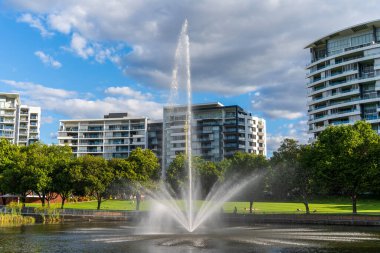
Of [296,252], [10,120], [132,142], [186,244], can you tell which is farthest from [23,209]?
[10,120]

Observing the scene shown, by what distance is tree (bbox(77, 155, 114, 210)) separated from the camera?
74.6 metres

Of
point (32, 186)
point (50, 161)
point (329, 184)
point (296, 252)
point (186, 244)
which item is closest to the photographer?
point (296, 252)

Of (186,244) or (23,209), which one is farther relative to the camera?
(23,209)

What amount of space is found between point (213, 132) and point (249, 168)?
93.2m

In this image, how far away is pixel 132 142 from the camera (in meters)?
196

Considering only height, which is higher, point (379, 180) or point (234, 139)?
point (234, 139)

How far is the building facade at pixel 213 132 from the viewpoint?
573 feet

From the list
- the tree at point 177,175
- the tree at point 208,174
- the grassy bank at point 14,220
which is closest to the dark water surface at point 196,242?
the grassy bank at point 14,220

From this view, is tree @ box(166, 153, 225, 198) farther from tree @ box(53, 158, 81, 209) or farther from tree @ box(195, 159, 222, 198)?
tree @ box(53, 158, 81, 209)

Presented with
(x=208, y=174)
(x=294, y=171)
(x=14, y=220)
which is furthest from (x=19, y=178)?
(x=208, y=174)

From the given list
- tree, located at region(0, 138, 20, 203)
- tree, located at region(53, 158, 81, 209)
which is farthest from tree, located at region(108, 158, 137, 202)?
tree, located at region(0, 138, 20, 203)

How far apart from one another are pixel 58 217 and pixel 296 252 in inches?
1771

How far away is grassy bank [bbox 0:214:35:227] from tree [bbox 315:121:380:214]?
4673cm

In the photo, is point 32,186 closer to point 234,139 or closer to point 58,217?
point 58,217
